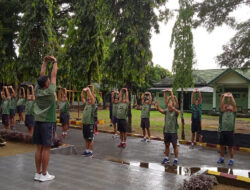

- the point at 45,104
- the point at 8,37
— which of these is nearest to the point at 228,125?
the point at 45,104

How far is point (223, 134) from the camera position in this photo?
23.7 feet

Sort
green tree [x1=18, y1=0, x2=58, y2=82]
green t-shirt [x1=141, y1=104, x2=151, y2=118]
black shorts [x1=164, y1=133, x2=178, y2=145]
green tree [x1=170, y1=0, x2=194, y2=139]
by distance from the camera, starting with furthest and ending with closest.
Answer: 1. green tree [x1=18, y1=0, x2=58, y2=82]
2. green tree [x1=170, y1=0, x2=194, y2=139]
3. green t-shirt [x1=141, y1=104, x2=151, y2=118]
4. black shorts [x1=164, y1=133, x2=178, y2=145]

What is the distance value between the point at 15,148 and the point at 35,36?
28.6 ft

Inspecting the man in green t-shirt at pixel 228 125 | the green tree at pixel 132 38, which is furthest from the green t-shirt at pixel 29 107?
the man in green t-shirt at pixel 228 125

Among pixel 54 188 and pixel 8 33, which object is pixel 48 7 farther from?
pixel 54 188

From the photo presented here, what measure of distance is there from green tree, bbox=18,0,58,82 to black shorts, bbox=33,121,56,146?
35.0 ft

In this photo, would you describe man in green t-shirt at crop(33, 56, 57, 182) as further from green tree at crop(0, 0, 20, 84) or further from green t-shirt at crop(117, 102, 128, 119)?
green tree at crop(0, 0, 20, 84)

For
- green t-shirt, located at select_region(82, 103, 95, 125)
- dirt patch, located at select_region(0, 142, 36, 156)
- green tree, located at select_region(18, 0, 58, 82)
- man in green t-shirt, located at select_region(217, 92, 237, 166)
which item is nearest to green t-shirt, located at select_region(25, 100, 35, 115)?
dirt patch, located at select_region(0, 142, 36, 156)

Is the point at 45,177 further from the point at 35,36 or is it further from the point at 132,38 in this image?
the point at 35,36

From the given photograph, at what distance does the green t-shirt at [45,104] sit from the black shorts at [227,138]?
4.98 meters

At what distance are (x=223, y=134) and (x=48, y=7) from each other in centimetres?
1207

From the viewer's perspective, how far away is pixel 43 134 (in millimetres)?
4719

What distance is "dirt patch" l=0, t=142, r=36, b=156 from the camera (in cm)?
761

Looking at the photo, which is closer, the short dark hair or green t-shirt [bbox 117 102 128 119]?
the short dark hair
